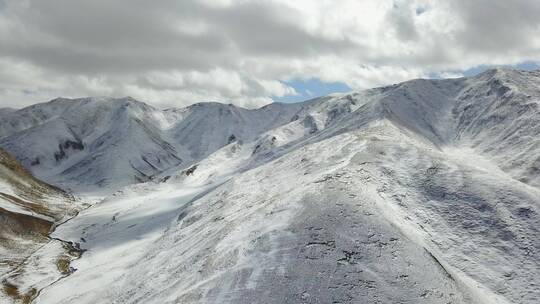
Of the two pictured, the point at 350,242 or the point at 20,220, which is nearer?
the point at 350,242

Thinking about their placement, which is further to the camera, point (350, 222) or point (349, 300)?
point (350, 222)

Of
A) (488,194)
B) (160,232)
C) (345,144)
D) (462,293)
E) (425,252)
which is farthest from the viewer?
(160,232)

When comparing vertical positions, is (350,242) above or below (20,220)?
above

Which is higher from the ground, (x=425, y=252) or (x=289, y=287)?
(x=425, y=252)

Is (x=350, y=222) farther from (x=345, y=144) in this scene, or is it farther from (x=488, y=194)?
(x=345, y=144)

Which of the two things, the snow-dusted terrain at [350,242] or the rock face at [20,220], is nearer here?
the snow-dusted terrain at [350,242]

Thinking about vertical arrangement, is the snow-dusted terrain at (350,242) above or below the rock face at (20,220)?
above

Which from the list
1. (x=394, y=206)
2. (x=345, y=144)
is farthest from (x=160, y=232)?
(x=394, y=206)

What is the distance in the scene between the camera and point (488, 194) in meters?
69.6

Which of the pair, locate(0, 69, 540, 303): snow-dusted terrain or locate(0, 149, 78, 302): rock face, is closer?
locate(0, 69, 540, 303): snow-dusted terrain

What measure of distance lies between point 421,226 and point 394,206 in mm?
4103

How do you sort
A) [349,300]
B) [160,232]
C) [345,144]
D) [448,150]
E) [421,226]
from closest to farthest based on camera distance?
[349,300]
[421,226]
[345,144]
[160,232]
[448,150]

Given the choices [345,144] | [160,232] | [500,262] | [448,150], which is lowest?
[160,232]

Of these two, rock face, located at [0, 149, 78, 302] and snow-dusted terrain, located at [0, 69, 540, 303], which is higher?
snow-dusted terrain, located at [0, 69, 540, 303]
